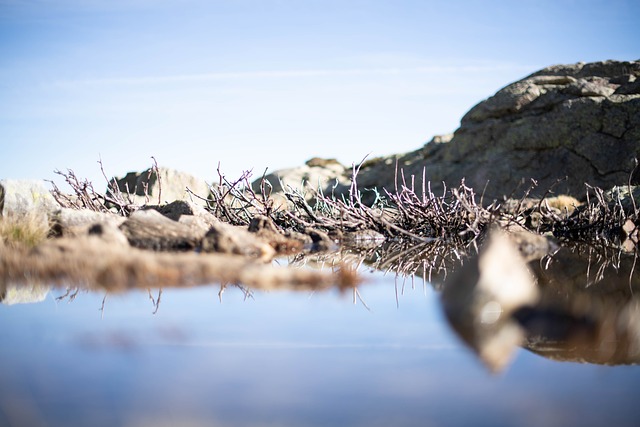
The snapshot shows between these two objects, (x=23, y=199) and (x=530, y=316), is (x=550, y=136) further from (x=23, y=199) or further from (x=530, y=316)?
(x=530, y=316)

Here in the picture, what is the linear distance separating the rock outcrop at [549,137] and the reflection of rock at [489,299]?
10.8m

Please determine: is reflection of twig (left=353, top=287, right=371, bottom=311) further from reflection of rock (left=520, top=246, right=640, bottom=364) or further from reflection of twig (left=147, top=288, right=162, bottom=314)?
reflection of twig (left=147, top=288, right=162, bottom=314)

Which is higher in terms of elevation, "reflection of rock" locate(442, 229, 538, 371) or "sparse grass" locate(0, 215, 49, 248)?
"sparse grass" locate(0, 215, 49, 248)

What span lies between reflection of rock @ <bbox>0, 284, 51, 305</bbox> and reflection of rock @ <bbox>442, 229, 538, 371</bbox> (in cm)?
152

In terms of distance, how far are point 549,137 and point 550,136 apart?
0.05 meters

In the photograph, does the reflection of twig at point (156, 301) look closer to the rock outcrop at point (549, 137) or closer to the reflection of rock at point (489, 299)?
the reflection of rock at point (489, 299)

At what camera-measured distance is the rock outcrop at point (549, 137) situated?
12.8 m

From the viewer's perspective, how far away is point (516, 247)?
4246 millimetres

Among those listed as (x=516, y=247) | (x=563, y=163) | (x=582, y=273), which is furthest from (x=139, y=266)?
(x=563, y=163)

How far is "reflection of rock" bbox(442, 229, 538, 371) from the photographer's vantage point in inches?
70.9

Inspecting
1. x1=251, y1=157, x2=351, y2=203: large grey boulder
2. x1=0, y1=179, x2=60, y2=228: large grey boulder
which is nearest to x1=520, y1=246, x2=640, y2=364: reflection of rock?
x1=0, y1=179, x2=60, y2=228: large grey boulder

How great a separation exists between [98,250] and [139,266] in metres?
0.35

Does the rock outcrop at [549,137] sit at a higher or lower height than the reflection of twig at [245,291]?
higher

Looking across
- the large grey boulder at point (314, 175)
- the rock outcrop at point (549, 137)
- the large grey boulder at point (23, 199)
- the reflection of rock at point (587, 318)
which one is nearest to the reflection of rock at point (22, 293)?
the reflection of rock at point (587, 318)
